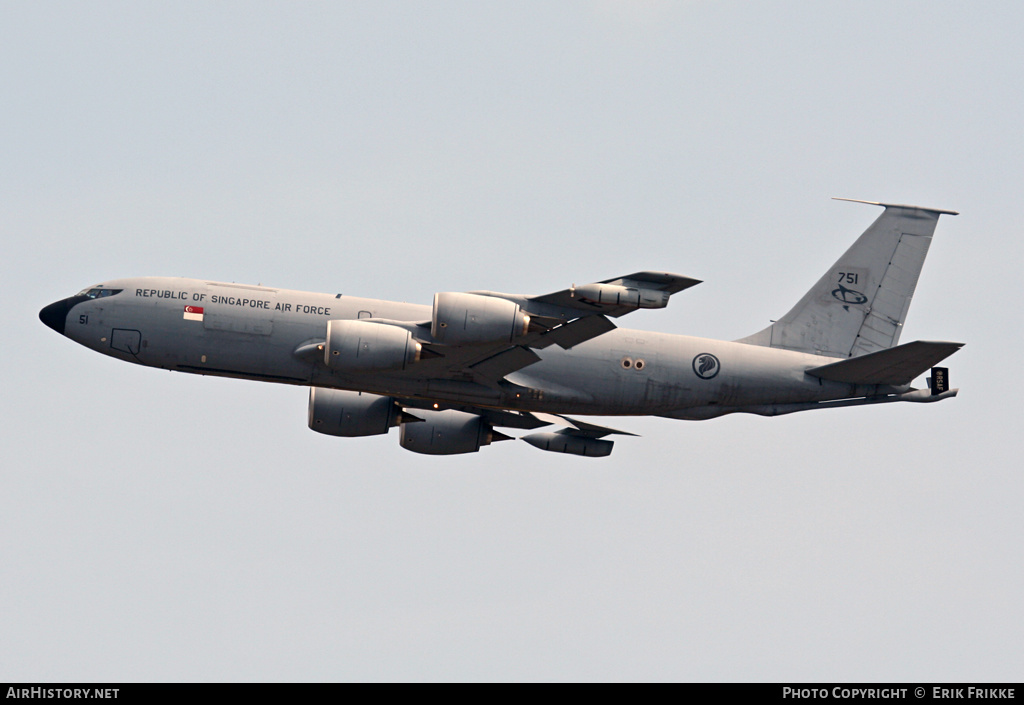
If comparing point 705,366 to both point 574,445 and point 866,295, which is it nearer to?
point 574,445

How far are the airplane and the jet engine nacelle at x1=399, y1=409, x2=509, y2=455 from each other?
7.53 feet

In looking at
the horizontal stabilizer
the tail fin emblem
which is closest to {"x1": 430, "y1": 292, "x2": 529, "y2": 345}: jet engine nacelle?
the tail fin emblem

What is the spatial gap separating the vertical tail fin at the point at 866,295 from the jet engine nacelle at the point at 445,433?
11.6 metres

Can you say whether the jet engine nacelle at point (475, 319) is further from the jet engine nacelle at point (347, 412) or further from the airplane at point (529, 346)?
the jet engine nacelle at point (347, 412)

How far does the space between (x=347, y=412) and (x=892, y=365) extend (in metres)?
20.8

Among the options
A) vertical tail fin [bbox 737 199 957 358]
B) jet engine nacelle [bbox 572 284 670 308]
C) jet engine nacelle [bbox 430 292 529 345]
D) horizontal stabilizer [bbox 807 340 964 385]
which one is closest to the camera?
jet engine nacelle [bbox 572 284 670 308]

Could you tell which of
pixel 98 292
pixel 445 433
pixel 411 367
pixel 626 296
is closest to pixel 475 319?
pixel 411 367

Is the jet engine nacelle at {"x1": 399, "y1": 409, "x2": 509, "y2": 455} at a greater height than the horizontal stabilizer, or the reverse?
the horizontal stabilizer

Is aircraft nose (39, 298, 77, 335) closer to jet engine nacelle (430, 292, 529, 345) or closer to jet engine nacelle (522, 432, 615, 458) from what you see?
jet engine nacelle (430, 292, 529, 345)

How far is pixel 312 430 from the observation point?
176ft

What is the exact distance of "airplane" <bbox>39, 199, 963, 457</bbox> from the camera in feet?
145

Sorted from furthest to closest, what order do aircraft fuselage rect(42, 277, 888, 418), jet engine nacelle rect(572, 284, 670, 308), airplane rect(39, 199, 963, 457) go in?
aircraft fuselage rect(42, 277, 888, 418) → airplane rect(39, 199, 963, 457) → jet engine nacelle rect(572, 284, 670, 308)

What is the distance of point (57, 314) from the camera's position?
47844 mm
